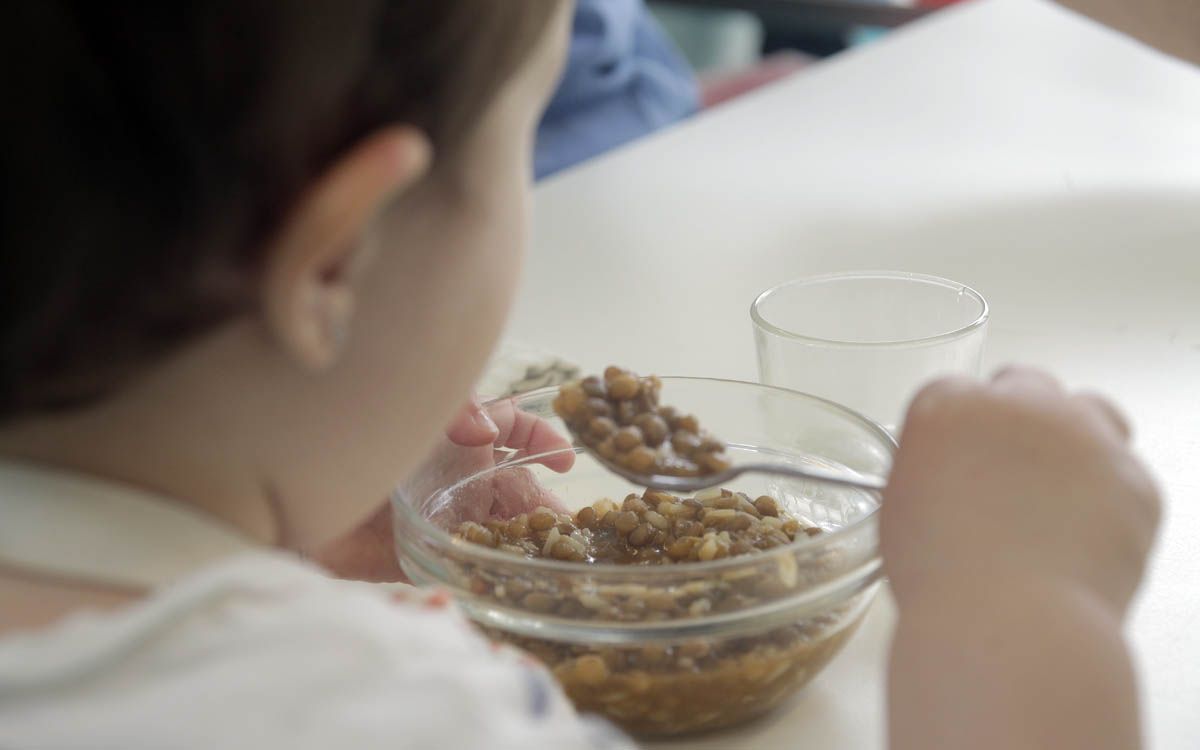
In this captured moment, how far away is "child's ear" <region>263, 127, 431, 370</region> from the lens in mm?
403

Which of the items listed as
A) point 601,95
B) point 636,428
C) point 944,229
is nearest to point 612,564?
point 636,428

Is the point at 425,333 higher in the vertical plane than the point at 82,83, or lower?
lower

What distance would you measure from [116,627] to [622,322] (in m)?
0.58

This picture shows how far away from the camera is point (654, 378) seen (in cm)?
66

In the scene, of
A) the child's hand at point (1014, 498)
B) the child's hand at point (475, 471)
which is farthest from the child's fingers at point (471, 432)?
the child's hand at point (1014, 498)

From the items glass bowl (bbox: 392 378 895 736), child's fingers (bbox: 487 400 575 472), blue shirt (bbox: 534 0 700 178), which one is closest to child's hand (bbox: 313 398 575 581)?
child's fingers (bbox: 487 400 575 472)

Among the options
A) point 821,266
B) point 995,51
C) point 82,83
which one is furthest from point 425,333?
point 995,51

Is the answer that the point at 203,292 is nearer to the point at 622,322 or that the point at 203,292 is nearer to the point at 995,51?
the point at 622,322

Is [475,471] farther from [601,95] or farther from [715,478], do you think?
[601,95]

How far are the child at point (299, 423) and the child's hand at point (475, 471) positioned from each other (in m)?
0.17

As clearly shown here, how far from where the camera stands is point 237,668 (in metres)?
0.41

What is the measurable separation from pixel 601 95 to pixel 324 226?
4.75 feet

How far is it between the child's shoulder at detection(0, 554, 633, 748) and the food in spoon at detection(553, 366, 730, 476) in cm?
18

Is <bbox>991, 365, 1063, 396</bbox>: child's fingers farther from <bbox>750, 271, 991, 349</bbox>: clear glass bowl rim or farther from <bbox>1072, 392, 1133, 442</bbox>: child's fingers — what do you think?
<bbox>750, 271, 991, 349</bbox>: clear glass bowl rim
